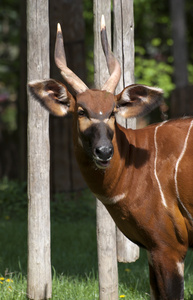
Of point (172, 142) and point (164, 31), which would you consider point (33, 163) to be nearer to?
point (172, 142)

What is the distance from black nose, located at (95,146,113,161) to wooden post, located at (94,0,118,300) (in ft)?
3.57

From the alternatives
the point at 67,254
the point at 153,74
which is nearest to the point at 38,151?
the point at 67,254

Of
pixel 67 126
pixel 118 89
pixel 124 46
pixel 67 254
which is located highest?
pixel 124 46

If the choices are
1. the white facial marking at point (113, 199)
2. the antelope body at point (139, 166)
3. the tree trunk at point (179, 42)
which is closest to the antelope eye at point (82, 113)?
the antelope body at point (139, 166)

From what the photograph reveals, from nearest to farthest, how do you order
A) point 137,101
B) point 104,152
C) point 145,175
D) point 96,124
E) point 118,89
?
1. point 104,152
2. point 96,124
3. point 145,175
4. point 137,101
5. point 118,89

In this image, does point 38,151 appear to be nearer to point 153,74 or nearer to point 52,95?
point 52,95

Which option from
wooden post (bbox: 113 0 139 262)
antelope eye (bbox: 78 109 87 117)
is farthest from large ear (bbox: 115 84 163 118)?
wooden post (bbox: 113 0 139 262)

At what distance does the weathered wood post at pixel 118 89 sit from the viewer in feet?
16.9

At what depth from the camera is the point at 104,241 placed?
5.16 m

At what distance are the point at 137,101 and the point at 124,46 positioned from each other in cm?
98

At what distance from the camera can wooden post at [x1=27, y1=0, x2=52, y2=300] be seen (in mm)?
5164

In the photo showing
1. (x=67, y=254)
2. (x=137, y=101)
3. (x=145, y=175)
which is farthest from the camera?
(x=67, y=254)

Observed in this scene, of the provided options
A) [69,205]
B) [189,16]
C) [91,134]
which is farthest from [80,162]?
[189,16]

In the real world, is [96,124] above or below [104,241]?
above
